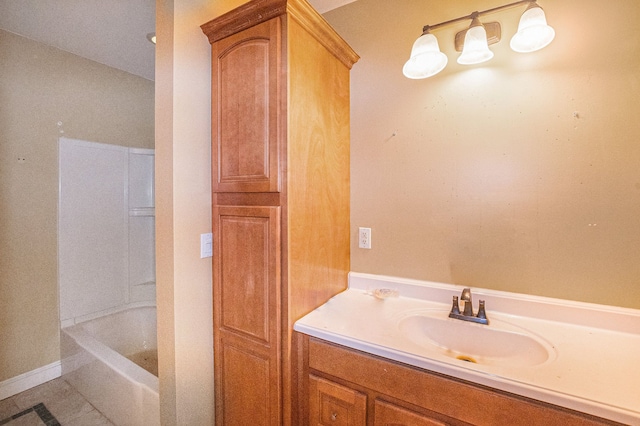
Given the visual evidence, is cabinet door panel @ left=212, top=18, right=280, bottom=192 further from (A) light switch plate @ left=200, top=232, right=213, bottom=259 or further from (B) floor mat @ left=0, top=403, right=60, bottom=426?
(B) floor mat @ left=0, top=403, right=60, bottom=426

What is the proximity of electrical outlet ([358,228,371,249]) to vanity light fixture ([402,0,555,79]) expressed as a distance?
2.69 ft

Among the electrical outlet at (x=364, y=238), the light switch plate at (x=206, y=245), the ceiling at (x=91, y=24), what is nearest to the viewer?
the light switch plate at (x=206, y=245)

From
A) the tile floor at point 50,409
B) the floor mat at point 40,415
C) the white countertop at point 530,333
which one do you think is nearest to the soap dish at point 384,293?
the white countertop at point 530,333

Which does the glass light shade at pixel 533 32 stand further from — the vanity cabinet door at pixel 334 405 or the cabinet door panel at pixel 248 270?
the vanity cabinet door at pixel 334 405

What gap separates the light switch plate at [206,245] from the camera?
1.34 m

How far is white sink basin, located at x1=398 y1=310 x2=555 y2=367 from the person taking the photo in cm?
106

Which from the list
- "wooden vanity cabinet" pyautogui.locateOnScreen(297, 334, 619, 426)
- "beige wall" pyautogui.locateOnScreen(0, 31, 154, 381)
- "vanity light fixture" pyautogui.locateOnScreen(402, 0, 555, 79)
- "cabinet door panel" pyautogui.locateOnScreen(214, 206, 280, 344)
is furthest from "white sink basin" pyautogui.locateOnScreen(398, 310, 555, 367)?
"beige wall" pyautogui.locateOnScreen(0, 31, 154, 381)

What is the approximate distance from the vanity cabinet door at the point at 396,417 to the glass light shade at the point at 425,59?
137 cm

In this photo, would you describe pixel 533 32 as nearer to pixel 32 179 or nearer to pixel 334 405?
pixel 334 405

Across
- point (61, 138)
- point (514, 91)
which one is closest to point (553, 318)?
point (514, 91)

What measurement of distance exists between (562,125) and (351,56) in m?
1.04

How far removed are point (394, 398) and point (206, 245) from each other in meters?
1.02

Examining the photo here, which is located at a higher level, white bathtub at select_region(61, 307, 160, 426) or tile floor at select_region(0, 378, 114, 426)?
white bathtub at select_region(61, 307, 160, 426)

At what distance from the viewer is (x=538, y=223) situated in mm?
1219
